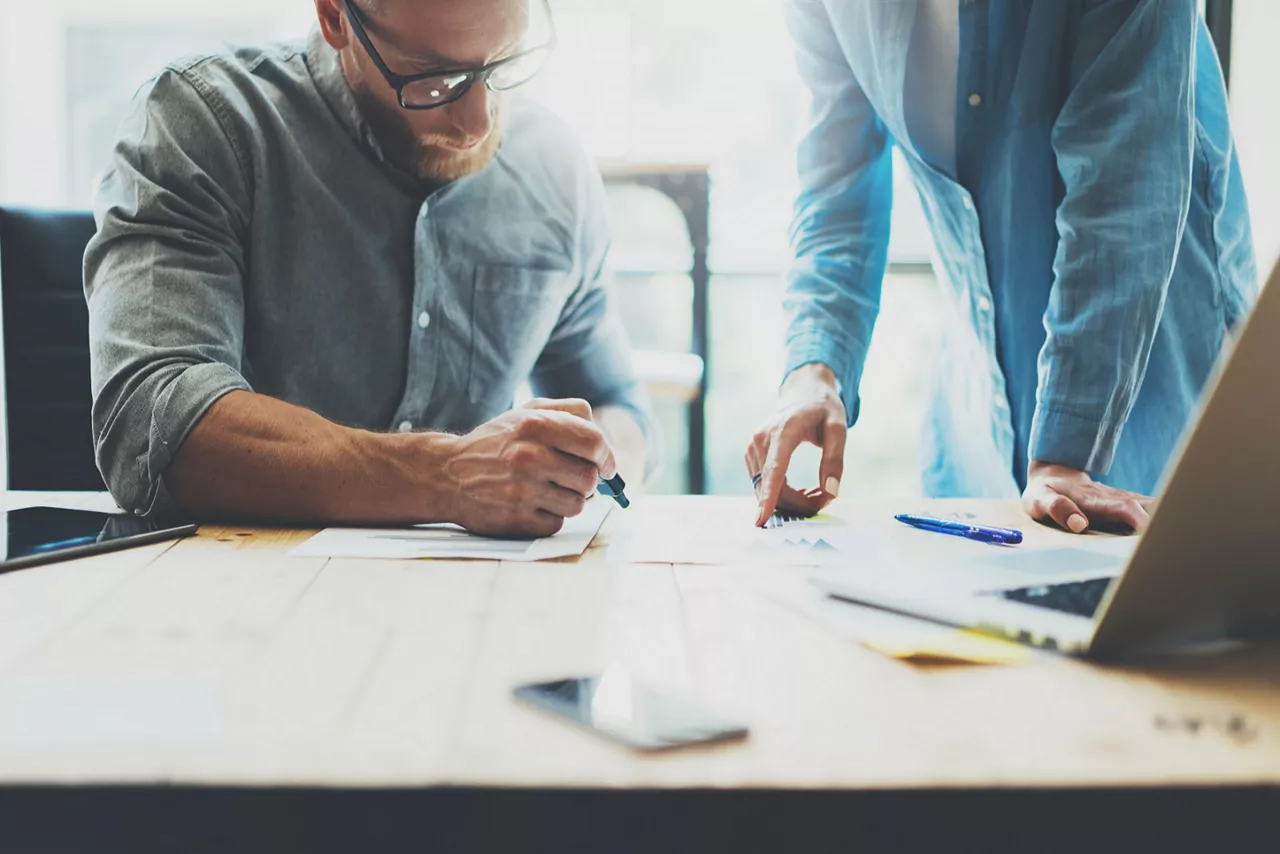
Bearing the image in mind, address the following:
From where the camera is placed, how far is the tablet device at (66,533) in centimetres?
79

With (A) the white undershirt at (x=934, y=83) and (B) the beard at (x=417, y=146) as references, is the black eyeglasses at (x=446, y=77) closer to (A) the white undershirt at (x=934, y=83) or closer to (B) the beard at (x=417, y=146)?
(B) the beard at (x=417, y=146)

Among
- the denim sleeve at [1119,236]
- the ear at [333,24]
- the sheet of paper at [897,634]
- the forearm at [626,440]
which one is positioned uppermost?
the ear at [333,24]

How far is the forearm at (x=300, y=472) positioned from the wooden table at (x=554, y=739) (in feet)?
0.97

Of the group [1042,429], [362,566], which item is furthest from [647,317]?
[362,566]

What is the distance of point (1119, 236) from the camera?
1135mm

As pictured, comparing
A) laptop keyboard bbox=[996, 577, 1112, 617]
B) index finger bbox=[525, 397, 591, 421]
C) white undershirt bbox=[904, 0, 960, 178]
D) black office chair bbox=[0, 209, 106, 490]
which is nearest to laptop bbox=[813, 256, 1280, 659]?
laptop keyboard bbox=[996, 577, 1112, 617]

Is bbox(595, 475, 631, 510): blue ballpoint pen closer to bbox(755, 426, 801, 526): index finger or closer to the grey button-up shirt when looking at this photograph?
bbox(755, 426, 801, 526): index finger

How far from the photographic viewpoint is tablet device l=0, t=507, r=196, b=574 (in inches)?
31.3

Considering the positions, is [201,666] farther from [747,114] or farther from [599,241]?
[747,114]

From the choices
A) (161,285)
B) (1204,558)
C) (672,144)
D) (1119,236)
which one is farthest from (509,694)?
(672,144)

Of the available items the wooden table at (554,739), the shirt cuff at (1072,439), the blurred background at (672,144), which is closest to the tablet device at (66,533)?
the wooden table at (554,739)

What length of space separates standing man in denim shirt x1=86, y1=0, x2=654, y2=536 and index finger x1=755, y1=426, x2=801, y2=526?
0.17 m

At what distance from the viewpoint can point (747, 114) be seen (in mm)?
4527

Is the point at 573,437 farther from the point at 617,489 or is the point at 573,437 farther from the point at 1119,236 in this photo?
the point at 1119,236
